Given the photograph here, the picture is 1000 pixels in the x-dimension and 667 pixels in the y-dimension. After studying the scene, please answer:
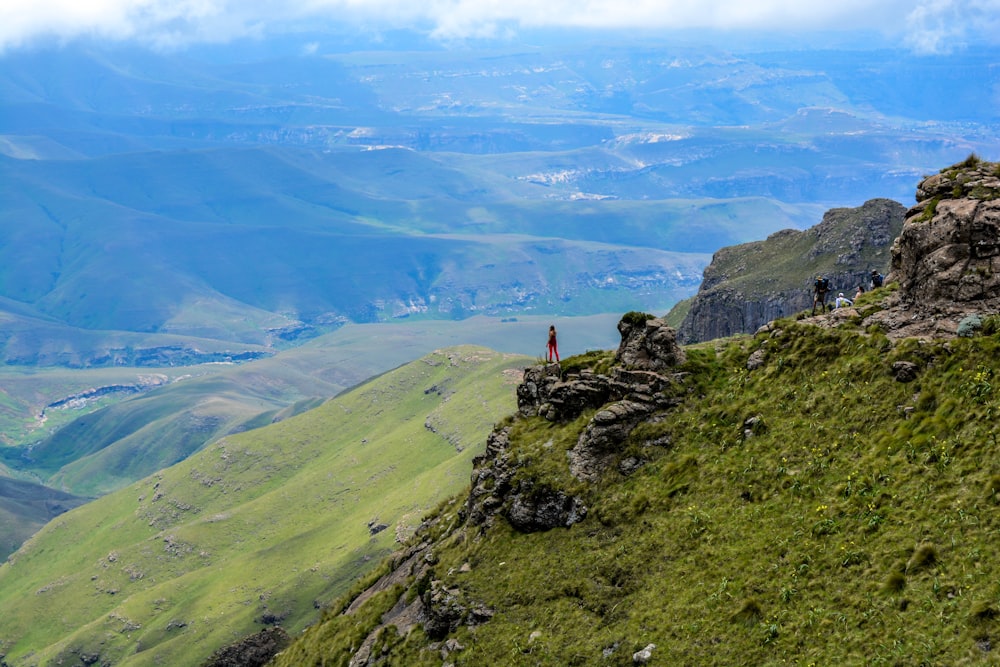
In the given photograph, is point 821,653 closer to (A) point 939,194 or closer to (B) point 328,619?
(A) point 939,194

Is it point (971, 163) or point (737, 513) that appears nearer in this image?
point (737, 513)

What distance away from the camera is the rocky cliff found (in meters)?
169

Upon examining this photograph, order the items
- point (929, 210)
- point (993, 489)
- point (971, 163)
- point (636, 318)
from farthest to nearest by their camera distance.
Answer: point (636, 318) → point (971, 163) → point (929, 210) → point (993, 489)

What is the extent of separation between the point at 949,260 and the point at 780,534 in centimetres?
1652

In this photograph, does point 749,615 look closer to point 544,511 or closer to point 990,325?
point 544,511

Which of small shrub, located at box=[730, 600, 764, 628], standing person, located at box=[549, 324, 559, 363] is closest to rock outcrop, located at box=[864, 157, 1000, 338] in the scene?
small shrub, located at box=[730, 600, 764, 628]

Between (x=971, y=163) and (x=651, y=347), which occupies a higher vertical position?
(x=971, y=163)

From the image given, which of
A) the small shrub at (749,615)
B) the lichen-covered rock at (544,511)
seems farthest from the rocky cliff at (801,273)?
the small shrub at (749,615)

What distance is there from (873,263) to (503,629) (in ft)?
422

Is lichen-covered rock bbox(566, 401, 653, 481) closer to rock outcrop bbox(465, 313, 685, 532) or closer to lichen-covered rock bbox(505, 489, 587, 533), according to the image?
rock outcrop bbox(465, 313, 685, 532)

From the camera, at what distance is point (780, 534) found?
46062 millimetres

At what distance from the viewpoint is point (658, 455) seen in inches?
2227

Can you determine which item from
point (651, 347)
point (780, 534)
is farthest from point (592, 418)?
point (780, 534)

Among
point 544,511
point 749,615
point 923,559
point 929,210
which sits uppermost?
point 929,210
